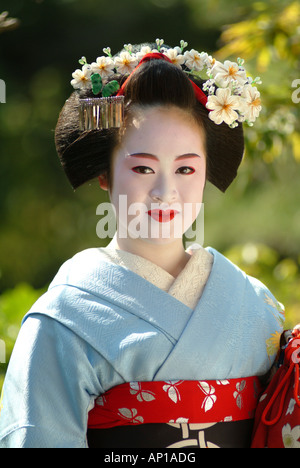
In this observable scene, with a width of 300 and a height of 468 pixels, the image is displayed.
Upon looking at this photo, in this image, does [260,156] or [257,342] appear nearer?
[257,342]

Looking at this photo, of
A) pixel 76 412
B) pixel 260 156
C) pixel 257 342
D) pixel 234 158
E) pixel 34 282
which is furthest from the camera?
pixel 34 282

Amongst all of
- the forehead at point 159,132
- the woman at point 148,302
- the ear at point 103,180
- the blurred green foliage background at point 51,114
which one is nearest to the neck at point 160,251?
the woman at point 148,302

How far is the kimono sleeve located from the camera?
133 centimetres

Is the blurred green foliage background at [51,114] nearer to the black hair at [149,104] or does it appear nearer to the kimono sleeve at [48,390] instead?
the black hair at [149,104]

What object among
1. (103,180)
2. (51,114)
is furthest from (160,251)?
(51,114)

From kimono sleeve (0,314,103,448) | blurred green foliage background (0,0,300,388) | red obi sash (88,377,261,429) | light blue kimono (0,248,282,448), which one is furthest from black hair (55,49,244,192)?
blurred green foliage background (0,0,300,388)

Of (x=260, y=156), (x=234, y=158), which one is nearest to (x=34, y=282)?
(x=260, y=156)

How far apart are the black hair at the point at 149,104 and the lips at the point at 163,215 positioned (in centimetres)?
17

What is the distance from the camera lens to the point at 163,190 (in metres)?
1.46

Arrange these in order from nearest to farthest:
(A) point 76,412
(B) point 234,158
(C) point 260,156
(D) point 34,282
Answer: (A) point 76,412 < (B) point 234,158 < (C) point 260,156 < (D) point 34,282

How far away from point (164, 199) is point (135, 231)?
0.40 feet

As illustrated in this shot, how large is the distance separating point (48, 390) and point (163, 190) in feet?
1.65

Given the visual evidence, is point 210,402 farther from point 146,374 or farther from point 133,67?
point 133,67

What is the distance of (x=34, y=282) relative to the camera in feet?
18.6
